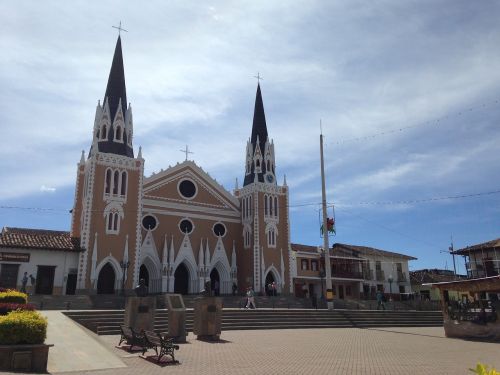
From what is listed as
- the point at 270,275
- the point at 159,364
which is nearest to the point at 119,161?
the point at 270,275

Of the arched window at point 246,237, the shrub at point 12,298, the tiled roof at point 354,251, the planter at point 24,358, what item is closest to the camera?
the planter at point 24,358

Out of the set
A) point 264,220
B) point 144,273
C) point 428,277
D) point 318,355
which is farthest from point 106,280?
point 428,277

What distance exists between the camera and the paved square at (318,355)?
1180 cm

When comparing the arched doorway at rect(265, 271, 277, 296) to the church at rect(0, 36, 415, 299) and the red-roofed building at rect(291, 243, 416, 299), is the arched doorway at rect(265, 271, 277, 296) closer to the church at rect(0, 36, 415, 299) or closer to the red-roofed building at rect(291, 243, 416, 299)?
the church at rect(0, 36, 415, 299)

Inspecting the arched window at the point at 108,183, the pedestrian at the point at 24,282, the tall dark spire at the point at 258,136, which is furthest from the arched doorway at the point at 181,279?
the pedestrian at the point at 24,282

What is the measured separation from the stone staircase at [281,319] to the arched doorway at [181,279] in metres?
14.8

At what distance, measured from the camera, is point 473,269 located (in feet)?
144

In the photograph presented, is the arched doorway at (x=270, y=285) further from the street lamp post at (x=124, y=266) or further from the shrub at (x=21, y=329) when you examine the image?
the shrub at (x=21, y=329)

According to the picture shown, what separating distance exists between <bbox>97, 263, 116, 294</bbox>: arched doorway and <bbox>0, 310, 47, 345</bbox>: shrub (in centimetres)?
2533

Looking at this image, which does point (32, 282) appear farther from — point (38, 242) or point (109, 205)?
point (109, 205)

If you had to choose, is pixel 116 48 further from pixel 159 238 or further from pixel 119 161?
pixel 159 238

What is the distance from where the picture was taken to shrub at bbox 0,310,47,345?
10352 mm

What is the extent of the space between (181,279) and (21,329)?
30.6m

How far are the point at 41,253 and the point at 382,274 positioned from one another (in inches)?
1454
